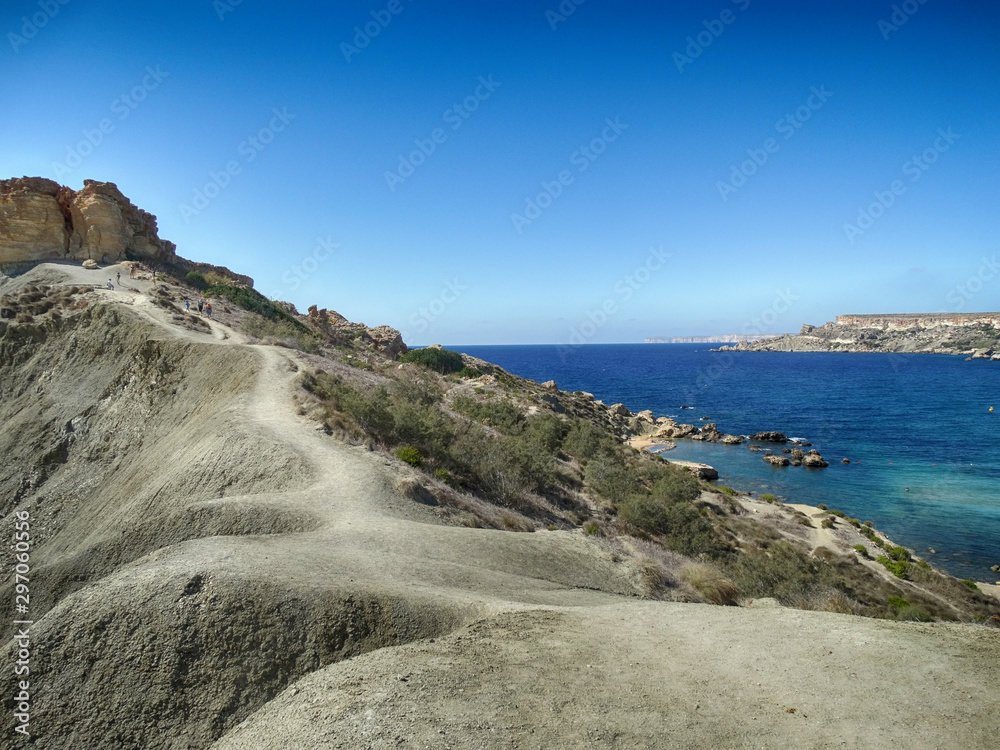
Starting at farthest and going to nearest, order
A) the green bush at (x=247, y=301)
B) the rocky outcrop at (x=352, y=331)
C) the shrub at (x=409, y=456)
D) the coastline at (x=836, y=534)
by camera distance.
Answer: the rocky outcrop at (x=352, y=331), the green bush at (x=247, y=301), the coastline at (x=836, y=534), the shrub at (x=409, y=456)

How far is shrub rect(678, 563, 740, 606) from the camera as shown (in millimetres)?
12727

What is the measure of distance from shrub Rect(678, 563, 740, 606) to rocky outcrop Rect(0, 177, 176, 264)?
154ft

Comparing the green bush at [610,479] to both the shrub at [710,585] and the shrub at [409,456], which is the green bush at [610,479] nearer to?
the shrub at [710,585]

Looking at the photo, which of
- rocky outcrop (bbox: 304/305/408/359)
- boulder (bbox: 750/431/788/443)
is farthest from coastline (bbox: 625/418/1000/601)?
rocky outcrop (bbox: 304/305/408/359)

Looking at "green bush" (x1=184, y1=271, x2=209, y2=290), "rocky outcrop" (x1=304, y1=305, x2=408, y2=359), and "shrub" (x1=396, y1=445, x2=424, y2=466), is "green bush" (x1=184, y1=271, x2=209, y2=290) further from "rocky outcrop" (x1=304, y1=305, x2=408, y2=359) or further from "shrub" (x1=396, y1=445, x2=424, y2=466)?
"shrub" (x1=396, y1=445, x2=424, y2=466)

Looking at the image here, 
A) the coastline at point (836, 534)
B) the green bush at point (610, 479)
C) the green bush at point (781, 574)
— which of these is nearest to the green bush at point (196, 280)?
the green bush at point (610, 479)

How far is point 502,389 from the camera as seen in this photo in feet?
146

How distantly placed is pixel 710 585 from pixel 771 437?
4489 centimetres

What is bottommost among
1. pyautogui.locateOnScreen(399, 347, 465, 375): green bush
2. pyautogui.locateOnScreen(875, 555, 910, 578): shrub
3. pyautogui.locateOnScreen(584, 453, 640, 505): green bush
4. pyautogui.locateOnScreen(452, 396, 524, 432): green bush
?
pyautogui.locateOnScreen(875, 555, 910, 578): shrub

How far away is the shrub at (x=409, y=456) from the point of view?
664 inches

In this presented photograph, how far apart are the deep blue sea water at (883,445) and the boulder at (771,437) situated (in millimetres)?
2785

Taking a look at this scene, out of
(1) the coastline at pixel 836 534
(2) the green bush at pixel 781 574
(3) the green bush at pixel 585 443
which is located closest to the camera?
(2) the green bush at pixel 781 574

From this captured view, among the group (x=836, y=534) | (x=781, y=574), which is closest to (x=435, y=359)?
(x=836, y=534)

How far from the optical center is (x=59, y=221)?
3966 cm
